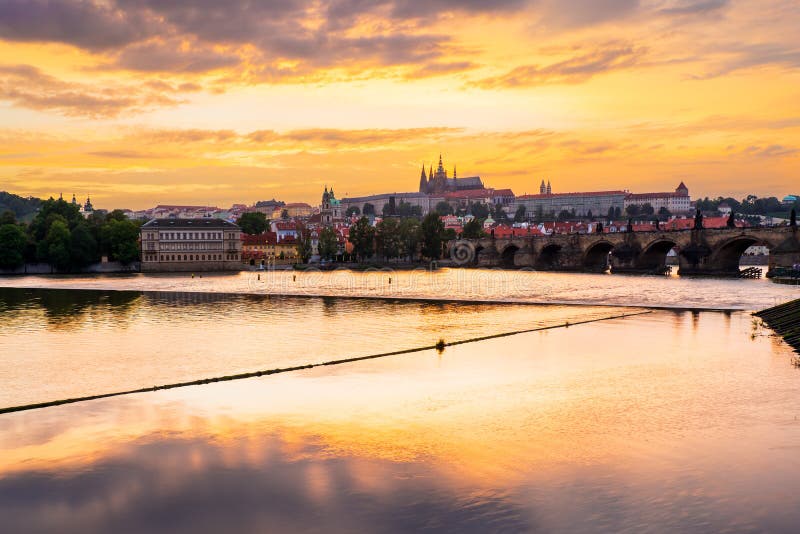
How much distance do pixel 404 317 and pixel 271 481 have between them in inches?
1145

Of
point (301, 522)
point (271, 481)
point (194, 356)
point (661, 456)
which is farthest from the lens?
point (194, 356)

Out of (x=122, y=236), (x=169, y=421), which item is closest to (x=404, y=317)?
(x=169, y=421)

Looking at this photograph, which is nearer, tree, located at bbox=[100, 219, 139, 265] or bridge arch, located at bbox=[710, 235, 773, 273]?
bridge arch, located at bbox=[710, 235, 773, 273]

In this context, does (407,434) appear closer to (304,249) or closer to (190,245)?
(190,245)

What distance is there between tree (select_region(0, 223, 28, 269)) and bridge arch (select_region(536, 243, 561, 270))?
77.2m

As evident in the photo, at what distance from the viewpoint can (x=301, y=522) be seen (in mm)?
11320

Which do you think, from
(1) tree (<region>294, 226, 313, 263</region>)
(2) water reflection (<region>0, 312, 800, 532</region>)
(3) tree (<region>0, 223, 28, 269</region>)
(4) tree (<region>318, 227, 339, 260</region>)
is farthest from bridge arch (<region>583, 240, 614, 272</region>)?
(2) water reflection (<region>0, 312, 800, 532</region>)

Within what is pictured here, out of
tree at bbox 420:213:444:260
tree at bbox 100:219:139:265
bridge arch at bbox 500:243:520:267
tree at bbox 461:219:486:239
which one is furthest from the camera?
tree at bbox 461:219:486:239

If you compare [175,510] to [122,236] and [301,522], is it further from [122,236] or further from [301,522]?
[122,236]

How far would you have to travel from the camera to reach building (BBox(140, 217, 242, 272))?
123m

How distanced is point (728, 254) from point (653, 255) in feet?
47.4

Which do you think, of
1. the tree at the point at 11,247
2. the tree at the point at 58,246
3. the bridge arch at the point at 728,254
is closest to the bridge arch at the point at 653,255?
the bridge arch at the point at 728,254

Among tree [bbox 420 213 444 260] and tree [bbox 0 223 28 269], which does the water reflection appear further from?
tree [bbox 420 213 444 260]

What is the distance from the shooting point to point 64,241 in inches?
4186
